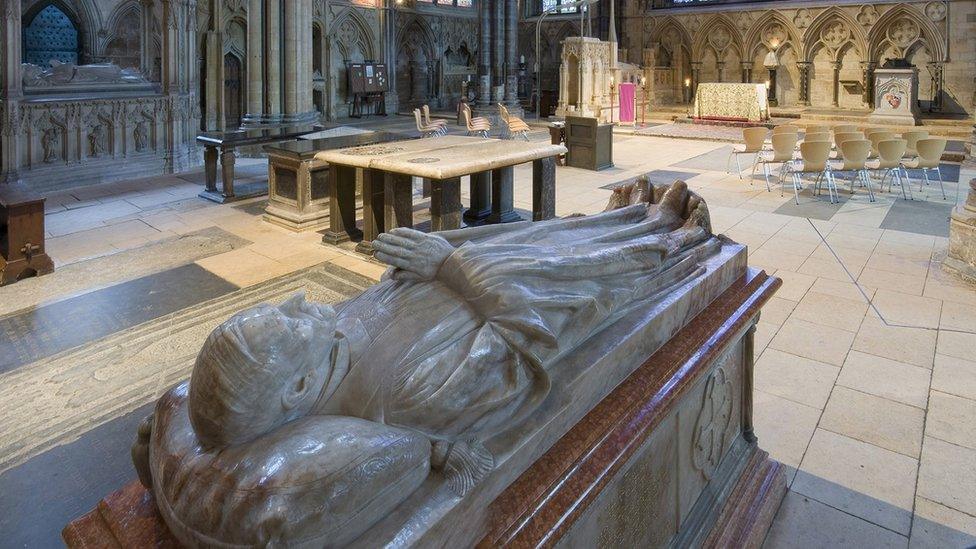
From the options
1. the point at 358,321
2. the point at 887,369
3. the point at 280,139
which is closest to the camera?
the point at 358,321

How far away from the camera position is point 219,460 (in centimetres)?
112

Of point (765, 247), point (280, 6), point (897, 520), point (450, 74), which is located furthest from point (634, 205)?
point (450, 74)

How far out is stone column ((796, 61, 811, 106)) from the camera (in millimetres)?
18906

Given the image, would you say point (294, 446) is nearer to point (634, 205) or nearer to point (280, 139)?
point (634, 205)

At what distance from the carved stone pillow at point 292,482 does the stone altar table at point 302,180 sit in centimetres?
549

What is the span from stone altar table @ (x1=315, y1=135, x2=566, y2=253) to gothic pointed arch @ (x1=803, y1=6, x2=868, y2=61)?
16094 mm

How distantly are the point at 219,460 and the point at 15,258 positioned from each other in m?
5.18

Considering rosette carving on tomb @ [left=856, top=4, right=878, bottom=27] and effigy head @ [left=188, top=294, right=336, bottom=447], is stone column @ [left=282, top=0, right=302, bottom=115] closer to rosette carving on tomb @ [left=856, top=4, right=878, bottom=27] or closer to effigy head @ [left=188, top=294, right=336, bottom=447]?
effigy head @ [left=188, top=294, right=336, bottom=447]

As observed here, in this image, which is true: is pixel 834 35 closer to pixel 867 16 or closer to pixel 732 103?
pixel 867 16

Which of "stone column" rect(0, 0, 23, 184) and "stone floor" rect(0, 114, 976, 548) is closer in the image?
"stone floor" rect(0, 114, 976, 548)

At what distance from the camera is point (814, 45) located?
1884cm

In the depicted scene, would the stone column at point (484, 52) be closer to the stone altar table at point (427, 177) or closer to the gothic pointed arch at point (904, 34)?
the gothic pointed arch at point (904, 34)

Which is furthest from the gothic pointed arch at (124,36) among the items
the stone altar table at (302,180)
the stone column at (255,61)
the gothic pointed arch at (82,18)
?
the stone altar table at (302,180)

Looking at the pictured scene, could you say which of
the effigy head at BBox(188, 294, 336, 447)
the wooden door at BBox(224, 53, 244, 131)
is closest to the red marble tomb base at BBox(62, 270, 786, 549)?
the effigy head at BBox(188, 294, 336, 447)
